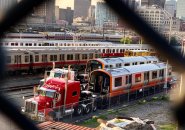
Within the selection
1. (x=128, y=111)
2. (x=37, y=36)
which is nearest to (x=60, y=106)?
(x=128, y=111)

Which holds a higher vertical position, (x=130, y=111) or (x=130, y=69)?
(x=130, y=69)

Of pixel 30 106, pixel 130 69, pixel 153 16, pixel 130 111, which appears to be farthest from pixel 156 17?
pixel 130 69

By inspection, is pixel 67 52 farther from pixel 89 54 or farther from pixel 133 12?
pixel 133 12

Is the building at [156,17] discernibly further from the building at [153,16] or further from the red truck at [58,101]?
the red truck at [58,101]

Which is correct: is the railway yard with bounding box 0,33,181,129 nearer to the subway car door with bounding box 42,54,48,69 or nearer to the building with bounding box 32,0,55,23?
the subway car door with bounding box 42,54,48,69

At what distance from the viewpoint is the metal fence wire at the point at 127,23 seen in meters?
0.65

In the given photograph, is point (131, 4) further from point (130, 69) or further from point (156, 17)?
point (130, 69)

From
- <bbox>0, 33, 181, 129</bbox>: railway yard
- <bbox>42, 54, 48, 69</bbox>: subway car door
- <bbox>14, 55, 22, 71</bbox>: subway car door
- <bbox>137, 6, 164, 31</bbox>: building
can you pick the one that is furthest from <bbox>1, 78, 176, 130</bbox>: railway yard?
<bbox>137, 6, 164, 31</bbox>: building

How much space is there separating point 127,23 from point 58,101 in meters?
7.04

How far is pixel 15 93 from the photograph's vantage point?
9.72m

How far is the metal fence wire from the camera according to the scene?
25.7 inches

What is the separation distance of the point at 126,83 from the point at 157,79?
94.8 inches

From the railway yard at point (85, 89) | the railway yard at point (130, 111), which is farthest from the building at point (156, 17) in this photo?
the railway yard at point (130, 111)

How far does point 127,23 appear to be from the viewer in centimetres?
66
